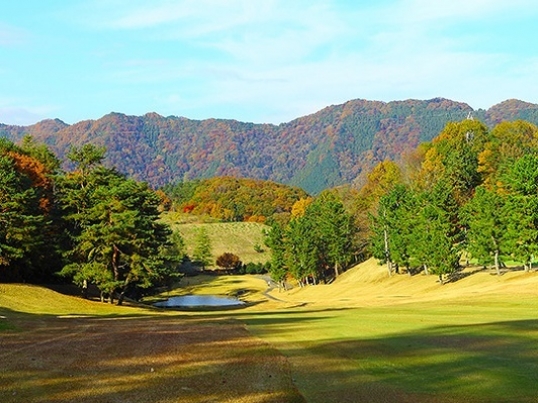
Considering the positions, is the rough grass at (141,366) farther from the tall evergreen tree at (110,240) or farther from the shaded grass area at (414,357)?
the tall evergreen tree at (110,240)

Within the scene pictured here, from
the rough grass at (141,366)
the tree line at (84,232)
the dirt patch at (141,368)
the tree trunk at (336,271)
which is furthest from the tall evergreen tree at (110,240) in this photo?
the tree trunk at (336,271)

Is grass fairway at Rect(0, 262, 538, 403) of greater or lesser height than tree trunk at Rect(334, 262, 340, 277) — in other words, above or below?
above

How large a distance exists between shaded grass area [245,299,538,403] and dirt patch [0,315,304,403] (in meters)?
1.09

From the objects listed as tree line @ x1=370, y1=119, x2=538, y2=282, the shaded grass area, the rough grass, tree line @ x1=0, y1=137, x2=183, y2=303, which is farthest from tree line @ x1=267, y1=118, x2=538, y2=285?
the rough grass

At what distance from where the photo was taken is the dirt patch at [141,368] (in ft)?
43.4

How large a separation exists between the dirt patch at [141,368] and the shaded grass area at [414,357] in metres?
1.09

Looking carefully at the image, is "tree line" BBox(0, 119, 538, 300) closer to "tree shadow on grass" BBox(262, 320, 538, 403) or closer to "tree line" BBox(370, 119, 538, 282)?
"tree line" BBox(370, 119, 538, 282)

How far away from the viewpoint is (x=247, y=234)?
177 metres

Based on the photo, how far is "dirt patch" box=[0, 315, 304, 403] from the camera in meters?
13.2

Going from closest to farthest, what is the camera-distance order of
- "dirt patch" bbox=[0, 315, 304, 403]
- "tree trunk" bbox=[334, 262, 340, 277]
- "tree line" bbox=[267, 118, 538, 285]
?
"dirt patch" bbox=[0, 315, 304, 403] < "tree line" bbox=[267, 118, 538, 285] < "tree trunk" bbox=[334, 262, 340, 277]

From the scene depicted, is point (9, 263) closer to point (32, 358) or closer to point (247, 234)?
point (32, 358)

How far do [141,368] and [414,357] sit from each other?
7701 millimetres

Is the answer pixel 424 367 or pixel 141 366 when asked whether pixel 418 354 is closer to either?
pixel 424 367

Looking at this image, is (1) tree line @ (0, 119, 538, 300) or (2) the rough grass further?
(1) tree line @ (0, 119, 538, 300)
